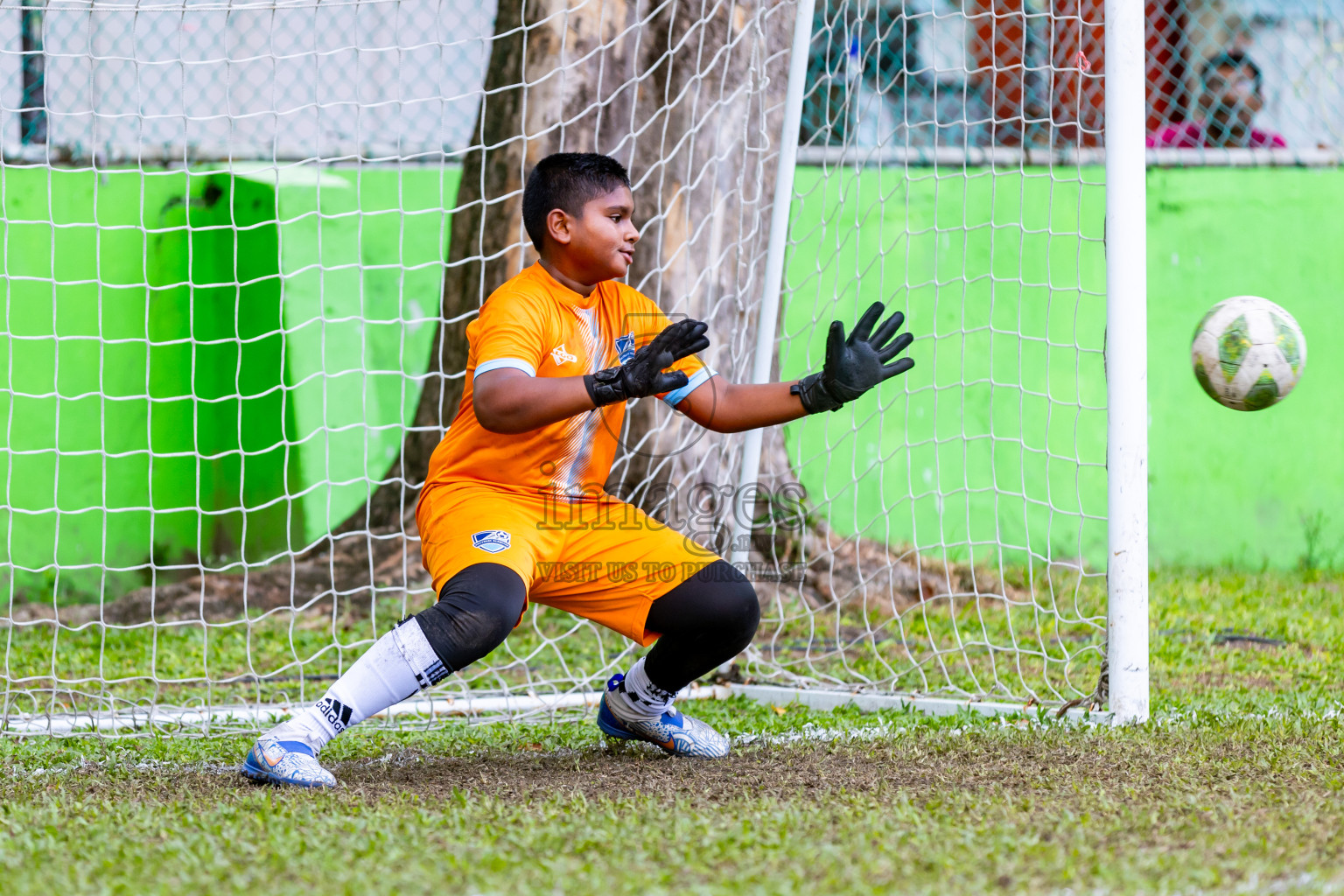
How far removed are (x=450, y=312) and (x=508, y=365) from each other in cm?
290

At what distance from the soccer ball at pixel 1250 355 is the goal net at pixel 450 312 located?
1.19m

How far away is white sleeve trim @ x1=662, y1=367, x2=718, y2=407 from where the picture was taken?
10.8 feet

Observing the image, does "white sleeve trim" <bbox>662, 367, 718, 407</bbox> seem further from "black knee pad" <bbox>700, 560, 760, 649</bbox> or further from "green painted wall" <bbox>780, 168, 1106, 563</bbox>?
"green painted wall" <bbox>780, 168, 1106, 563</bbox>

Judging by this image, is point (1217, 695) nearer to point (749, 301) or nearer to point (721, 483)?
point (721, 483)

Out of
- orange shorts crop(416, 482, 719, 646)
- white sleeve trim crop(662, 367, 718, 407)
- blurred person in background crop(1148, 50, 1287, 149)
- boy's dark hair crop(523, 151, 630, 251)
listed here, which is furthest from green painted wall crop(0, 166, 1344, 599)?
orange shorts crop(416, 482, 719, 646)

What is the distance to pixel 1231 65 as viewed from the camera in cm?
707

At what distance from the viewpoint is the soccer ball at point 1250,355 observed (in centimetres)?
361

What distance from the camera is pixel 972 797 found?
2.71 m

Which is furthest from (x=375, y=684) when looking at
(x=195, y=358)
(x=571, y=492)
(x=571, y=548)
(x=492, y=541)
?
(x=195, y=358)

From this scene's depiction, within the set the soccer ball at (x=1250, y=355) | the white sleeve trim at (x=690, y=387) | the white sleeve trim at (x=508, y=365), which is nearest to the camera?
the white sleeve trim at (x=508, y=365)

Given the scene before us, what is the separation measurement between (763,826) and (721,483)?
2612 millimetres

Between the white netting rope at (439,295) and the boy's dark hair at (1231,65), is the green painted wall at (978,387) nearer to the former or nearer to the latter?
the white netting rope at (439,295)

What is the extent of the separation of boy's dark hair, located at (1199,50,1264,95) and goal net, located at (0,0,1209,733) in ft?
2.05

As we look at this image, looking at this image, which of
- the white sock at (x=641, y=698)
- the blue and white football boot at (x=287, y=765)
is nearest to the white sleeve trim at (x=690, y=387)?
the white sock at (x=641, y=698)
